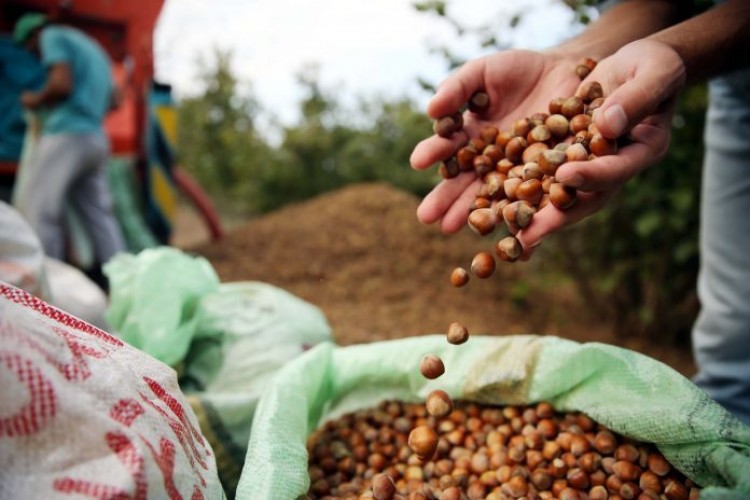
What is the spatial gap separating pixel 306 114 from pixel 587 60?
18.3 ft

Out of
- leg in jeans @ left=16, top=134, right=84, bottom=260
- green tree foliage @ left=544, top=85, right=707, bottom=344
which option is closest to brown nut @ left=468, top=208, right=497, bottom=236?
green tree foliage @ left=544, top=85, right=707, bottom=344

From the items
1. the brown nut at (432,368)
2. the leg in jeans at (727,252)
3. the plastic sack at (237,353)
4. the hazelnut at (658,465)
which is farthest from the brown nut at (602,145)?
the plastic sack at (237,353)

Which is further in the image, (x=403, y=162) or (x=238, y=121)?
(x=238, y=121)

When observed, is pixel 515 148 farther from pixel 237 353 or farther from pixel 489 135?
pixel 237 353

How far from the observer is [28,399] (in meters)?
0.91

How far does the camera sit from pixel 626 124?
1.29m

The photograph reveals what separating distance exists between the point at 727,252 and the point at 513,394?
3.75 ft

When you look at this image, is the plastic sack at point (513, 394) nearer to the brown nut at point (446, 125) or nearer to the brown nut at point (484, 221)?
the brown nut at point (484, 221)

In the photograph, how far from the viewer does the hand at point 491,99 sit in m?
1.64

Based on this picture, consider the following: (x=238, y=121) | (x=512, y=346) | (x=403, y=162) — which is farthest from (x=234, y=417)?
(x=238, y=121)

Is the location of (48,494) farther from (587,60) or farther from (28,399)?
(587,60)

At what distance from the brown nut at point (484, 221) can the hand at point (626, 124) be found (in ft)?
0.23

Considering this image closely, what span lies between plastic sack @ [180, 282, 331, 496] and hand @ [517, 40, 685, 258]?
3.21 feet

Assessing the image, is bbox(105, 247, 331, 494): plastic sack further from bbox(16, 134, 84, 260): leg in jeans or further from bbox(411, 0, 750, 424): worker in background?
bbox(16, 134, 84, 260): leg in jeans
